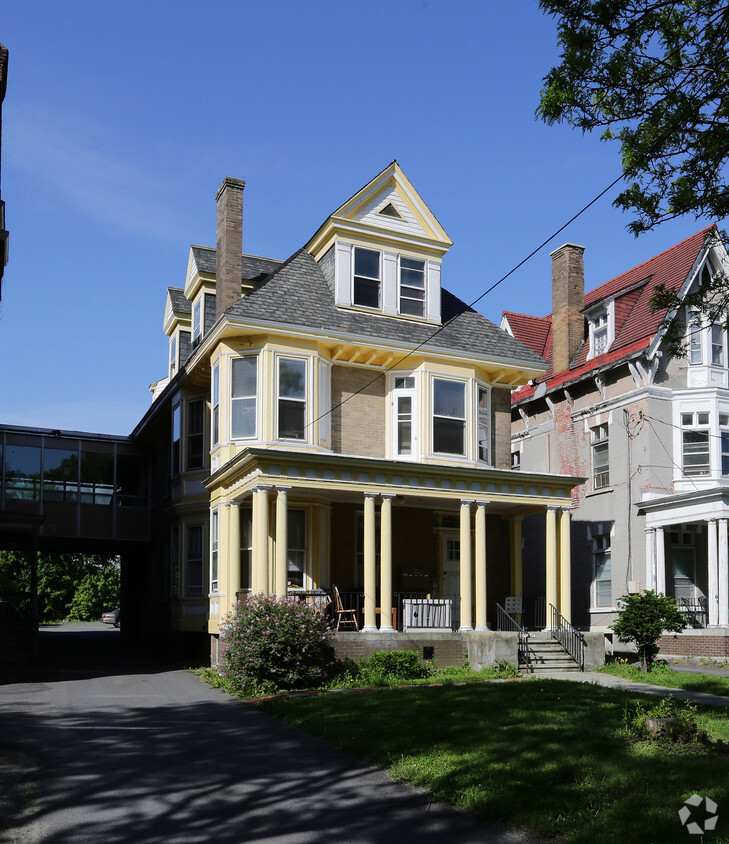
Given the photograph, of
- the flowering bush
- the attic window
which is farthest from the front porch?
the attic window

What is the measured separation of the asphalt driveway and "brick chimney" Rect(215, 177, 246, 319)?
11.9 metres

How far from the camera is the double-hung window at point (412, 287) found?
80.6 feet

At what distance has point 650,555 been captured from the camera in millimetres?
26734

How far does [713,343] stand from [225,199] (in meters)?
15.3

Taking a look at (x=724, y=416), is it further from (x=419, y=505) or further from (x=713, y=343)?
(x=419, y=505)

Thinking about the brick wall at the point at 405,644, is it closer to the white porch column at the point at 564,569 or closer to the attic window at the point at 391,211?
the white porch column at the point at 564,569

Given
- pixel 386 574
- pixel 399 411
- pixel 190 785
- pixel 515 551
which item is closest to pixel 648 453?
pixel 515 551

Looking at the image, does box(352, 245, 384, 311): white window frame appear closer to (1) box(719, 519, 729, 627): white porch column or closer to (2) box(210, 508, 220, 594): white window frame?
(2) box(210, 508, 220, 594): white window frame

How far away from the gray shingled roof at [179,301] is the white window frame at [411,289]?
8840 mm

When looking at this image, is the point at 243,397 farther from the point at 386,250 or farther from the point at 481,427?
the point at 481,427

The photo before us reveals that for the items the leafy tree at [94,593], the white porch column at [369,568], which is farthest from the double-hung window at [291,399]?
the leafy tree at [94,593]

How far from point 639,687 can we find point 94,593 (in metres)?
53.2

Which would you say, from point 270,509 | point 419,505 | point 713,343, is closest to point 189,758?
point 270,509

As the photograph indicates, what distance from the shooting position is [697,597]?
26969mm
